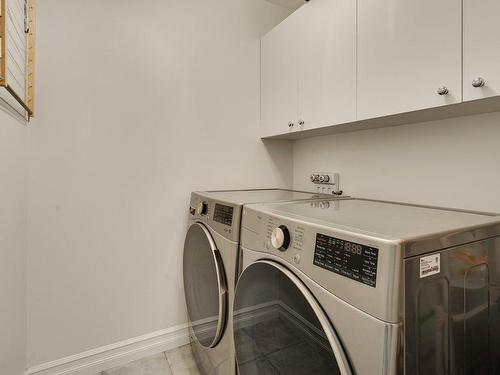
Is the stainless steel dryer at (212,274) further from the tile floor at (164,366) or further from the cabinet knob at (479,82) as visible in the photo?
the cabinet knob at (479,82)

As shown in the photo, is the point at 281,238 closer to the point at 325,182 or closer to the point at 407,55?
the point at 407,55

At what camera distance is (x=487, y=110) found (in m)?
1.09

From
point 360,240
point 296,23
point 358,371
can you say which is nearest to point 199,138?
point 296,23

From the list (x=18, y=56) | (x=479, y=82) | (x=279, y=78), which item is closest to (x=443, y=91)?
(x=479, y=82)

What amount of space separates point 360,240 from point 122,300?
153 centimetres

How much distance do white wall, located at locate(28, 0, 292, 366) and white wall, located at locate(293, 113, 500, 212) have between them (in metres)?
0.70

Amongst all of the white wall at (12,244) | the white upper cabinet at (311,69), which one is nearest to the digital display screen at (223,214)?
the white upper cabinet at (311,69)

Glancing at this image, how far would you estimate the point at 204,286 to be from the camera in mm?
1427

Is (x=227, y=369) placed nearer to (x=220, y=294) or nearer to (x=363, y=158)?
(x=220, y=294)

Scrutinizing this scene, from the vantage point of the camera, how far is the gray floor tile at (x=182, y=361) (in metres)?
1.58

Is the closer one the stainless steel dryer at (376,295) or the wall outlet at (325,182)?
the stainless steel dryer at (376,295)

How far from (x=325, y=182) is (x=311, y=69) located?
2.30 ft

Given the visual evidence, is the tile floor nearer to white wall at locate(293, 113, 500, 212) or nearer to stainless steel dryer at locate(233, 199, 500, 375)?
stainless steel dryer at locate(233, 199, 500, 375)

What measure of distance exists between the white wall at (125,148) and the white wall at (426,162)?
2.30 ft
